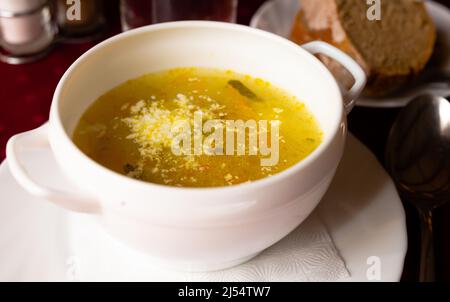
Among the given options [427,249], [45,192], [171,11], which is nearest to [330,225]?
[427,249]

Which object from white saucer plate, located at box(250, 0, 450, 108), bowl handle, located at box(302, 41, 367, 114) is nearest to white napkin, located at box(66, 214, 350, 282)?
bowl handle, located at box(302, 41, 367, 114)

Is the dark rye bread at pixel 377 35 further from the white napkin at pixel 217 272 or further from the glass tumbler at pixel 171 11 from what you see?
the white napkin at pixel 217 272

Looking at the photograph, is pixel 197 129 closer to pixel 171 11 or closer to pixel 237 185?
pixel 237 185

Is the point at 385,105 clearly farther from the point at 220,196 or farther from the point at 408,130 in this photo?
the point at 220,196

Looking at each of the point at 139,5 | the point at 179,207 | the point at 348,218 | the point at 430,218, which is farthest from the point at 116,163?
the point at 139,5

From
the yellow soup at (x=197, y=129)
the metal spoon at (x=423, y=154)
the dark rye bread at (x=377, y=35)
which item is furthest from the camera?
the dark rye bread at (x=377, y=35)

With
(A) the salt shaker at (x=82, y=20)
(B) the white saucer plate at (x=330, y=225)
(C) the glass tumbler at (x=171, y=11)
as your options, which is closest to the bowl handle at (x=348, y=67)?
(B) the white saucer plate at (x=330, y=225)
